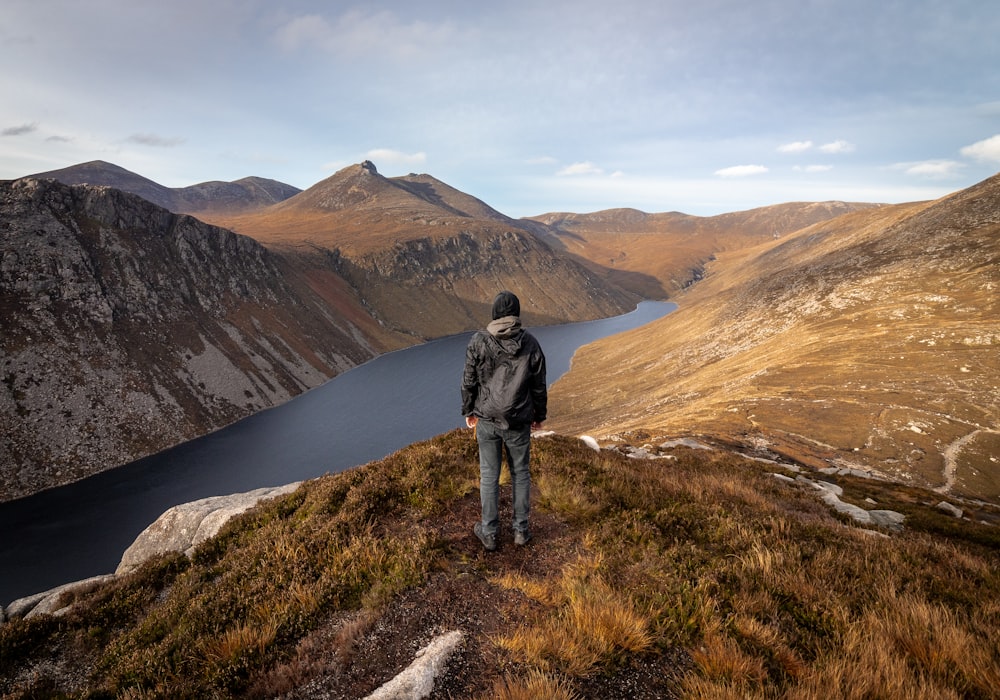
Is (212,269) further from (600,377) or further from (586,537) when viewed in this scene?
(586,537)

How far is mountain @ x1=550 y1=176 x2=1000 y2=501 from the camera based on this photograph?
30938 millimetres

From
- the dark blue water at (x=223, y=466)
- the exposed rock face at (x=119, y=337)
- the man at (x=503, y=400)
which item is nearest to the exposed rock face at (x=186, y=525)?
the man at (x=503, y=400)

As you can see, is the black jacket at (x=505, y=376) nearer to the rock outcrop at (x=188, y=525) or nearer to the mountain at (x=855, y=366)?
the rock outcrop at (x=188, y=525)

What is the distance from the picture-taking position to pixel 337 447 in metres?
71.7

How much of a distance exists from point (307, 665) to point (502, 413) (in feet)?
13.5

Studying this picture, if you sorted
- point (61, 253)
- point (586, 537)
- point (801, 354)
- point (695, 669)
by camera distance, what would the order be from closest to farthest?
point (695, 669) < point (586, 537) < point (801, 354) < point (61, 253)

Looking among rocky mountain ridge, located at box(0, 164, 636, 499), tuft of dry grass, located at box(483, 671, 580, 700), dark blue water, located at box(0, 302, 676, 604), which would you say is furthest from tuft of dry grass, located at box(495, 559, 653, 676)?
rocky mountain ridge, located at box(0, 164, 636, 499)

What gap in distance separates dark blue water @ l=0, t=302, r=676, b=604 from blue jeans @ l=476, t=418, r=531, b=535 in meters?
52.9

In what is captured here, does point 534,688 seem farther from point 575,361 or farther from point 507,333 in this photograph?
point 575,361

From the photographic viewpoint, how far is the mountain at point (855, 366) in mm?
30938

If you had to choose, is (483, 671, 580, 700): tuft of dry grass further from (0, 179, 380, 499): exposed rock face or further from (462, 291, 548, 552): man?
(0, 179, 380, 499): exposed rock face

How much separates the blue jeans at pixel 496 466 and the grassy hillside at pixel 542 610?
2.58 ft

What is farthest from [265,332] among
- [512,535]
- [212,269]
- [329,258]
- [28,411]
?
[512,535]

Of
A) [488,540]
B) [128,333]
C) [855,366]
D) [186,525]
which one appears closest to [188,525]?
[186,525]
